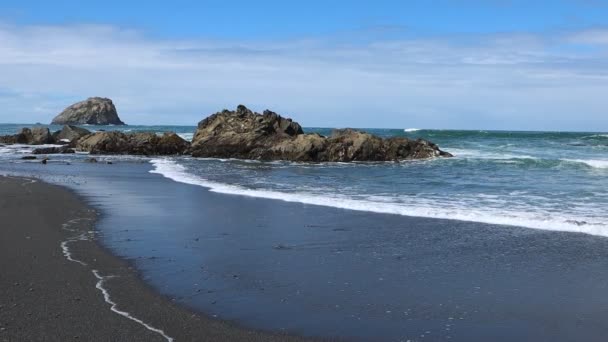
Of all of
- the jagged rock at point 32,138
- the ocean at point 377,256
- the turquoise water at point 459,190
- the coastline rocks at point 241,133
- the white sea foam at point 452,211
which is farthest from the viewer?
the jagged rock at point 32,138

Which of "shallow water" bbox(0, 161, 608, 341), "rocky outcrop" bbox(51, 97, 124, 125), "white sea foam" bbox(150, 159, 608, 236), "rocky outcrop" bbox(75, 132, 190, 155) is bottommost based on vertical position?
"shallow water" bbox(0, 161, 608, 341)

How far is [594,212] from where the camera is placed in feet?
44.7

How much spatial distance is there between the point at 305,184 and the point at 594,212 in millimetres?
10306

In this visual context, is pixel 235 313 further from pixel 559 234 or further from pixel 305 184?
pixel 305 184

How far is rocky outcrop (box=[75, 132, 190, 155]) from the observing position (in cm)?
4556

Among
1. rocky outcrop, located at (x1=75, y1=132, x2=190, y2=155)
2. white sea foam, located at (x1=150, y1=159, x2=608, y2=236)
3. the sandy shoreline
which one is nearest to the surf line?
the sandy shoreline

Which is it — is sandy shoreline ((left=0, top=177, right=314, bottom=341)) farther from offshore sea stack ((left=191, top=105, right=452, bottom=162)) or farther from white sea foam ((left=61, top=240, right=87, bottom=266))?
offshore sea stack ((left=191, top=105, right=452, bottom=162))

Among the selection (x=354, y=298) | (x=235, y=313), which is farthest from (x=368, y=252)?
(x=235, y=313)

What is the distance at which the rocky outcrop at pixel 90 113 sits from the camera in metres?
145

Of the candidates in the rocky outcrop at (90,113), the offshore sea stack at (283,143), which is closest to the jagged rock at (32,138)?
the offshore sea stack at (283,143)

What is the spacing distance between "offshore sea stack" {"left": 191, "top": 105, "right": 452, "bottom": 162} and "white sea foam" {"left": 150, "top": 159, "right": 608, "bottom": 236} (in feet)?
63.1

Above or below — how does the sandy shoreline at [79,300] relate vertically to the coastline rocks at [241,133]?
below

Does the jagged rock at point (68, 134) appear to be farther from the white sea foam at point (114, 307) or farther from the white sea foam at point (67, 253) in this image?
the white sea foam at point (114, 307)

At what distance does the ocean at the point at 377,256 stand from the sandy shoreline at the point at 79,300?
0.30 m
